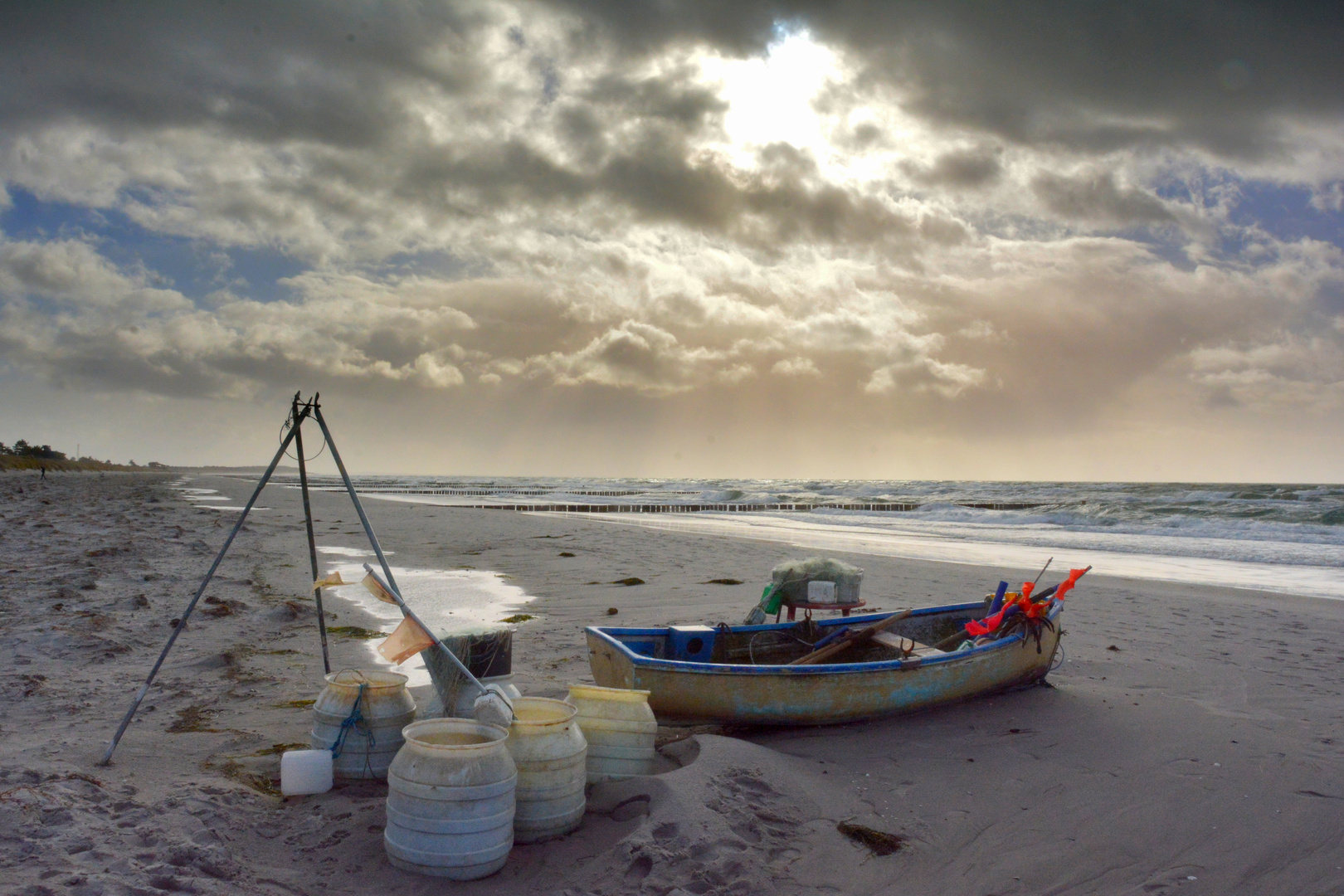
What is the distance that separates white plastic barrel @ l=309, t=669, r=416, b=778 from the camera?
5.11 meters

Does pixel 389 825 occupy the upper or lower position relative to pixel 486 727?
lower

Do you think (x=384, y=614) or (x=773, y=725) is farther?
(x=384, y=614)

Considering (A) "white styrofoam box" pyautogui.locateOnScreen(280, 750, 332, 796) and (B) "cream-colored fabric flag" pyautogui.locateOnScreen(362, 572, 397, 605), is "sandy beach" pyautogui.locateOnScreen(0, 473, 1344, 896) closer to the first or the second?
(A) "white styrofoam box" pyautogui.locateOnScreen(280, 750, 332, 796)

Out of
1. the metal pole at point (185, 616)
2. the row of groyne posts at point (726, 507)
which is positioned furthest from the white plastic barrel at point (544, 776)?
the row of groyne posts at point (726, 507)

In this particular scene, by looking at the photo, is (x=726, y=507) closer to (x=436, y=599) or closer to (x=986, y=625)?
(x=436, y=599)

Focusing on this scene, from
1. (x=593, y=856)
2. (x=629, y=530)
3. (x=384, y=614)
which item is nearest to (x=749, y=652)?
(x=593, y=856)

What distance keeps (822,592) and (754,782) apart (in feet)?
10.4

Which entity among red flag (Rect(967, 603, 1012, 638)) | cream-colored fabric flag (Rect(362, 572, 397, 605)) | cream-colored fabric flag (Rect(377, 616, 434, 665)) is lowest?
red flag (Rect(967, 603, 1012, 638))

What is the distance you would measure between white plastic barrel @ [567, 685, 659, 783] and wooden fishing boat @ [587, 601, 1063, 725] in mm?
972

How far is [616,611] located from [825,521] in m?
27.8

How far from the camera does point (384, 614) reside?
11.6m

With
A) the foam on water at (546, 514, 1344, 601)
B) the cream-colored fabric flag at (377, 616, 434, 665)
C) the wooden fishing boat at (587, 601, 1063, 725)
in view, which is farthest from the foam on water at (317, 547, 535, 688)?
the foam on water at (546, 514, 1344, 601)

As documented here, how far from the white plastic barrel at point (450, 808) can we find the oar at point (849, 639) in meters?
3.69

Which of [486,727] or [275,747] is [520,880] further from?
[275,747]
